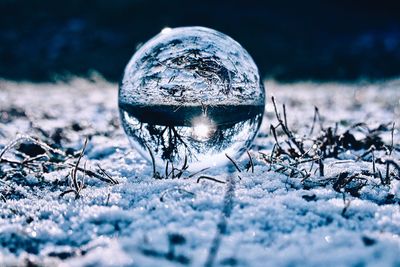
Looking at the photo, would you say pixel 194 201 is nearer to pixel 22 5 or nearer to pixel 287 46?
pixel 287 46

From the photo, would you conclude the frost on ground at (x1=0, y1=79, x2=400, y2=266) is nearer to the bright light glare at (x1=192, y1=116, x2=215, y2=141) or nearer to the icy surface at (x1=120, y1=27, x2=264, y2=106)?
the bright light glare at (x1=192, y1=116, x2=215, y2=141)

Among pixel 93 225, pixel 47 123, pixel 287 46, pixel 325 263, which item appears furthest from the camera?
pixel 287 46

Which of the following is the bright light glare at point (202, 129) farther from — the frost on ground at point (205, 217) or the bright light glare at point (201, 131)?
the frost on ground at point (205, 217)

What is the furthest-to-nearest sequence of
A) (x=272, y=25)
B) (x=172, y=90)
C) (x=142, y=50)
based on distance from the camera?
1. (x=272, y=25)
2. (x=142, y=50)
3. (x=172, y=90)

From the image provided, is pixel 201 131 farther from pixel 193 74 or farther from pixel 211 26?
pixel 211 26

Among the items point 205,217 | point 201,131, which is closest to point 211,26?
point 201,131

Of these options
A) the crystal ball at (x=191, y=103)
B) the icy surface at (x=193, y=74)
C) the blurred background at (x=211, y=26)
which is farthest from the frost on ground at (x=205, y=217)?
the blurred background at (x=211, y=26)

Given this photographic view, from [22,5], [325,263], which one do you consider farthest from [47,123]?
[22,5]
